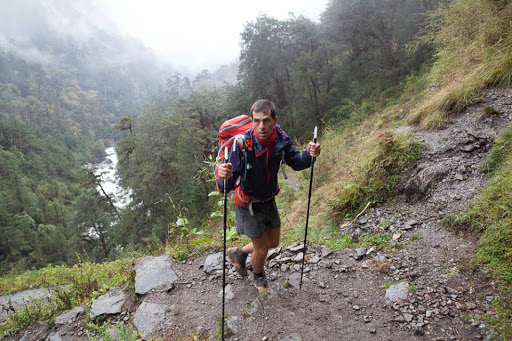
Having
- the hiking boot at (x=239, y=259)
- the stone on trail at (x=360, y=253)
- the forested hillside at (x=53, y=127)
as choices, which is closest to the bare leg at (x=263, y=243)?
the hiking boot at (x=239, y=259)

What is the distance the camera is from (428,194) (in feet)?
13.5

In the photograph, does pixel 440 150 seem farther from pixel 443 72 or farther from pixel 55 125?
pixel 55 125

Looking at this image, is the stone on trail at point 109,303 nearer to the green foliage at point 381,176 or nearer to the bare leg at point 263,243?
the bare leg at point 263,243

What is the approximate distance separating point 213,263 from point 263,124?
258 cm

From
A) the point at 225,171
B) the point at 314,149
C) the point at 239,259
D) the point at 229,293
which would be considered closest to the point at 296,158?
the point at 314,149

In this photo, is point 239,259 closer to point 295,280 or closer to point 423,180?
point 295,280

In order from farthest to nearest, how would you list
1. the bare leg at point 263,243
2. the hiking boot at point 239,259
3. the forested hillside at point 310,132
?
the forested hillside at point 310,132 → the hiking boot at point 239,259 → the bare leg at point 263,243

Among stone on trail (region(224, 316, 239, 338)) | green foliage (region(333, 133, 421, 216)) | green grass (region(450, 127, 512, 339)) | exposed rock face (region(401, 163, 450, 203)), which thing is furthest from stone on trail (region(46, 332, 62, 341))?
exposed rock face (region(401, 163, 450, 203))

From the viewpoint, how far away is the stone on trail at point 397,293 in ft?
9.38

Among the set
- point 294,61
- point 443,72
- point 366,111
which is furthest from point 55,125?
point 443,72

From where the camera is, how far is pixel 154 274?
411 centimetres

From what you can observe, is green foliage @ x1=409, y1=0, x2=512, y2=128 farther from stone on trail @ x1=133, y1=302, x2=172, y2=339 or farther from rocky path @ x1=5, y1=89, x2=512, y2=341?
stone on trail @ x1=133, y1=302, x2=172, y2=339

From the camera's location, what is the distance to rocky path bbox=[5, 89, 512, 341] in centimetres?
264

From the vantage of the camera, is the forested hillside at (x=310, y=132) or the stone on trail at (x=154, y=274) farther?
the forested hillside at (x=310, y=132)
